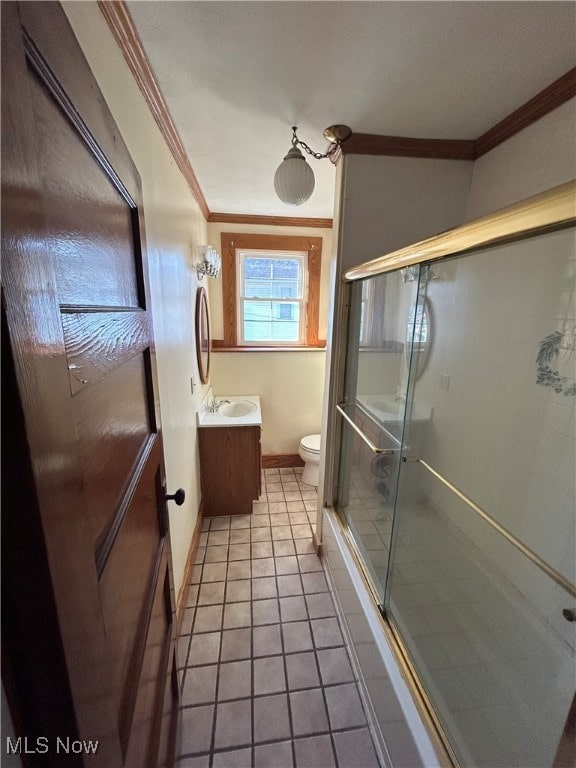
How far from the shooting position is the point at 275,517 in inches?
98.3

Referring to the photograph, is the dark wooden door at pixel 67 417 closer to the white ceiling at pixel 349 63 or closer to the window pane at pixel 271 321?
the white ceiling at pixel 349 63

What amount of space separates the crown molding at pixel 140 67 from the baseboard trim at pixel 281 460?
8.27 ft

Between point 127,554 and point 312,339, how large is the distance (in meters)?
2.71

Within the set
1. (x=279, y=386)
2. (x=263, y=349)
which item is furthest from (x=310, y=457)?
(x=263, y=349)

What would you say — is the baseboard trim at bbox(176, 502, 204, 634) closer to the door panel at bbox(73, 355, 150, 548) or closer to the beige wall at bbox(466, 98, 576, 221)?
the door panel at bbox(73, 355, 150, 548)

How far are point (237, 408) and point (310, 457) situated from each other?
31.6 inches

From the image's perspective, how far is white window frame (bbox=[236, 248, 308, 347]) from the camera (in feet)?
9.88

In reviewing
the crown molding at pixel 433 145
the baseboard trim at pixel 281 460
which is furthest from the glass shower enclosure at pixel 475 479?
the baseboard trim at pixel 281 460

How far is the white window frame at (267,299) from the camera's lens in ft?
9.88

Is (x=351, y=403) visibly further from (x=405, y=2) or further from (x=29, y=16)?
(x=29, y=16)

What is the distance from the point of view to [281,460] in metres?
3.27

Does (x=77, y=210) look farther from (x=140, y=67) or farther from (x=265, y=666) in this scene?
(x=265, y=666)

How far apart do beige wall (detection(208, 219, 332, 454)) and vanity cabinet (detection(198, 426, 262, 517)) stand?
75 cm

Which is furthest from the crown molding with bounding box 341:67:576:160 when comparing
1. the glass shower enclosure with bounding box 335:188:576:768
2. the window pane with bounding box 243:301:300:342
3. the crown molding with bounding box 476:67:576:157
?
the window pane with bounding box 243:301:300:342
